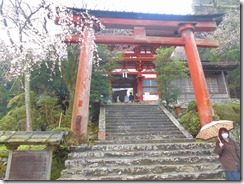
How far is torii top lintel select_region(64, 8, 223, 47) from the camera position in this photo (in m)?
7.48

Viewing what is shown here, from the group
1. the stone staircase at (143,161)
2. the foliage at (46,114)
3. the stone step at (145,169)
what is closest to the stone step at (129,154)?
the stone staircase at (143,161)

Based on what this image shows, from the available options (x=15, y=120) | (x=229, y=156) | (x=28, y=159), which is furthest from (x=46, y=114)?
(x=229, y=156)

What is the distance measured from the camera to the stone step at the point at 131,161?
482cm

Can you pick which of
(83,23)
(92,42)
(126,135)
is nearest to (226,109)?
(126,135)

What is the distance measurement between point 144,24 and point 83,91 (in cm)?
349

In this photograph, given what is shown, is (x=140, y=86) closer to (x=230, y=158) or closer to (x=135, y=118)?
(x=135, y=118)

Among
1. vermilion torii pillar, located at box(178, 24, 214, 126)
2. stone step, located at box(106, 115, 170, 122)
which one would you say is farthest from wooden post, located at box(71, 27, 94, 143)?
vermilion torii pillar, located at box(178, 24, 214, 126)

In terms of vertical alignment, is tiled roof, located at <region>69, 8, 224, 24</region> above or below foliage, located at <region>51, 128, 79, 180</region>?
above

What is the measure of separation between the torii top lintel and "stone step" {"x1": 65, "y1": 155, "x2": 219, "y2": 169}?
4253 mm

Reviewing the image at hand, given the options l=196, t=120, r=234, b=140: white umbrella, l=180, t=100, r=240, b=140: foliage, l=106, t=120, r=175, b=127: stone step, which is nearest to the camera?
l=196, t=120, r=234, b=140: white umbrella

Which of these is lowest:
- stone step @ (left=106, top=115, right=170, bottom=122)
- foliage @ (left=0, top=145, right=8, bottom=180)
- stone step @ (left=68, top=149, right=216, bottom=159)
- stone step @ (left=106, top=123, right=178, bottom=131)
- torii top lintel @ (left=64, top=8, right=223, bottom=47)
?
foliage @ (left=0, top=145, right=8, bottom=180)

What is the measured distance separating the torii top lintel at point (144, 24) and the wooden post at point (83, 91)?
447 millimetres

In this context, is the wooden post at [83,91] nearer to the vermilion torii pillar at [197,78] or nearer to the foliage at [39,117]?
the foliage at [39,117]

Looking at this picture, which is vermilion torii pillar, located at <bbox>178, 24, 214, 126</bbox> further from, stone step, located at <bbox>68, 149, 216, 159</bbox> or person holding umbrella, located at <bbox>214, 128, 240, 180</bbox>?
person holding umbrella, located at <bbox>214, 128, 240, 180</bbox>
